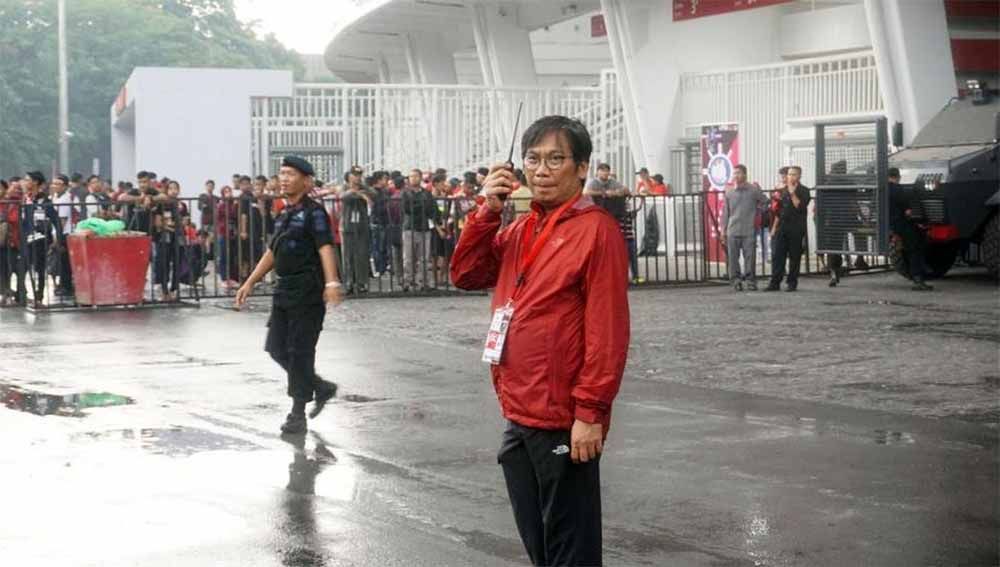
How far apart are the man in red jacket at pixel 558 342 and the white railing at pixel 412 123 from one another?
94.0 feet

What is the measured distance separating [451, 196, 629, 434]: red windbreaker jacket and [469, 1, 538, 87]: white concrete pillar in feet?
114

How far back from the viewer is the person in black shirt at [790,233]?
870 inches

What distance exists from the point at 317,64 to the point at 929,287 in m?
106

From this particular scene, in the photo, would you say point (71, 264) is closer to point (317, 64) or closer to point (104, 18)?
point (104, 18)

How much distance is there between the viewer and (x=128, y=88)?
3800 cm

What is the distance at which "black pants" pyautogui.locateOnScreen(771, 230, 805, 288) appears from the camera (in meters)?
22.1

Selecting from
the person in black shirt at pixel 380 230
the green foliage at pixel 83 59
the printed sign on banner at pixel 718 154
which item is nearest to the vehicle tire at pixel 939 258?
the printed sign on banner at pixel 718 154

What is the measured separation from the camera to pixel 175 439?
1033 centimetres

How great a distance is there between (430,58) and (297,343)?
38.4m

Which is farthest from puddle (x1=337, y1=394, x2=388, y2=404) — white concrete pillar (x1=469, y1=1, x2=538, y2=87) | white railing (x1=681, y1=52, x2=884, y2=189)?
white concrete pillar (x1=469, y1=1, x2=538, y2=87)

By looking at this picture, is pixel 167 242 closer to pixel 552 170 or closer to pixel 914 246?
pixel 914 246

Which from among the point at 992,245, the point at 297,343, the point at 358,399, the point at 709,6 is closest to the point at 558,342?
the point at 297,343

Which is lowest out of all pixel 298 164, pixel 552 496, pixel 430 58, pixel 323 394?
pixel 323 394

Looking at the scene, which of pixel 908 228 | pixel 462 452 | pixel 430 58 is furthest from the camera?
pixel 430 58
